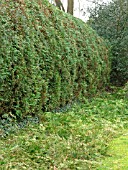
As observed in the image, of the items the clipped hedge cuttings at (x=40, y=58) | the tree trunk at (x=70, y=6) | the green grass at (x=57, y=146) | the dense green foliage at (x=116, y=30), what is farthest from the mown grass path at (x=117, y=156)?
the tree trunk at (x=70, y=6)

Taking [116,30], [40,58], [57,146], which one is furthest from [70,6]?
[57,146]

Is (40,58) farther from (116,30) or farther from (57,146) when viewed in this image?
(116,30)

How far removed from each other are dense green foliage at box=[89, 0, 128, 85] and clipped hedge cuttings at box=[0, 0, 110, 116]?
334 centimetres

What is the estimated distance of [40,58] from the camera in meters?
6.54

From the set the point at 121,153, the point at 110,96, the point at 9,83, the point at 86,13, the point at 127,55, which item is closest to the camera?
the point at 121,153

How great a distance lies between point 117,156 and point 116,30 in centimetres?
1000

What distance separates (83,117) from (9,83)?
2.14 meters

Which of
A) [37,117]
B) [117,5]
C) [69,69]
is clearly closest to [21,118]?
[37,117]

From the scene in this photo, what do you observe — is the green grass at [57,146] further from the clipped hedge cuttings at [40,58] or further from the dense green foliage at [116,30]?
the dense green foliage at [116,30]

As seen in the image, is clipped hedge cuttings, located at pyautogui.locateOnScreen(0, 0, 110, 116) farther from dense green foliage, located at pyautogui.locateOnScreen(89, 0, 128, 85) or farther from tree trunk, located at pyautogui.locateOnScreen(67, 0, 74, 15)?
tree trunk, located at pyautogui.locateOnScreen(67, 0, 74, 15)

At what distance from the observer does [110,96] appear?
35.0 ft

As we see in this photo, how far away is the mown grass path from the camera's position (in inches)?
155

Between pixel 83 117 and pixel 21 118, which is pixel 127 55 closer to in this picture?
pixel 83 117

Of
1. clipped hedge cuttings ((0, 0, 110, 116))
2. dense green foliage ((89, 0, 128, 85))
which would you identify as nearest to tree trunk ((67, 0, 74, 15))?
dense green foliage ((89, 0, 128, 85))
